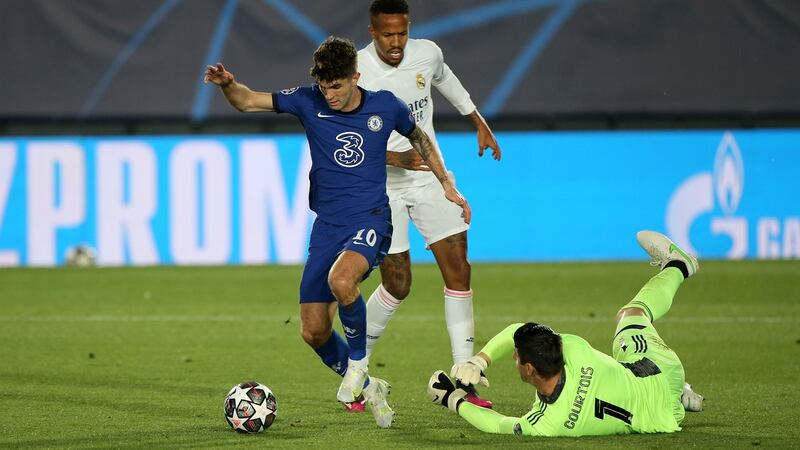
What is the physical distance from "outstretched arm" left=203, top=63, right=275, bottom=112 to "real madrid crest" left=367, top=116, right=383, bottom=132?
1.64ft

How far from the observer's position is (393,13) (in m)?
7.03

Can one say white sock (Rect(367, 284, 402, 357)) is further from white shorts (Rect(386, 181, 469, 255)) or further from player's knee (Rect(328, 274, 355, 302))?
player's knee (Rect(328, 274, 355, 302))

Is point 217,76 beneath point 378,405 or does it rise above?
above

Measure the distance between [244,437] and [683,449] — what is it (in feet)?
5.96

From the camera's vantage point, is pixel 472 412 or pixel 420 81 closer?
pixel 472 412

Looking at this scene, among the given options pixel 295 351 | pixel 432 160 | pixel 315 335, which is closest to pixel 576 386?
pixel 315 335

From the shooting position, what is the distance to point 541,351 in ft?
17.8

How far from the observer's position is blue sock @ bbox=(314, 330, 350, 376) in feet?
21.1

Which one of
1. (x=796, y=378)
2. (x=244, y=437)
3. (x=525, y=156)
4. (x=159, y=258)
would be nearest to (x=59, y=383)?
(x=244, y=437)

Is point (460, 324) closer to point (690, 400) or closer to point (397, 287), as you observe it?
point (397, 287)

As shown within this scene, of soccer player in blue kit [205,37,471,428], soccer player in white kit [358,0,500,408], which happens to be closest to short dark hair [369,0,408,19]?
soccer player in white kit [358,0,500,408]

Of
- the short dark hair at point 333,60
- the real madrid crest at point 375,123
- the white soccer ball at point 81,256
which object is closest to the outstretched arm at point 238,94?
the short dark hair at point 333,60

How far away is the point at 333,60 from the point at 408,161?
3.90 feet

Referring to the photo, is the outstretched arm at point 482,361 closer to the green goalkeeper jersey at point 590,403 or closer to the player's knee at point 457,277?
the green goalkeeper jersey at point 590,403
